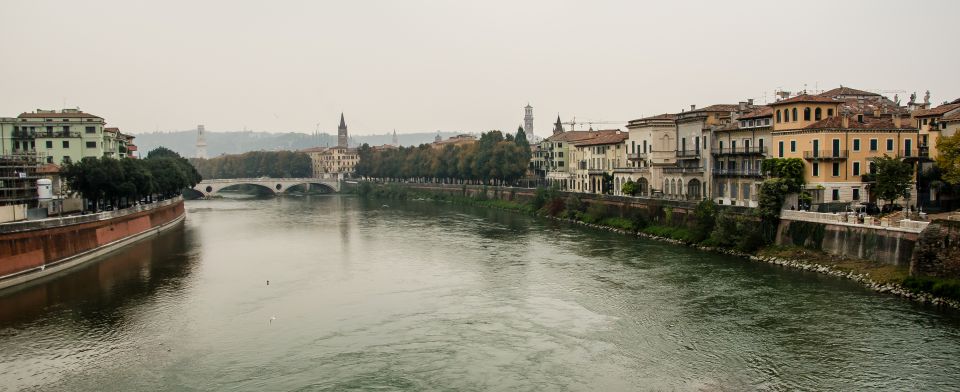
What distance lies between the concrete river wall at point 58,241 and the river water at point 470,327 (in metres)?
1.13

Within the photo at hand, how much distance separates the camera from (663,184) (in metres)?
56.9

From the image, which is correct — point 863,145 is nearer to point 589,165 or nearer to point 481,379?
point 481,379

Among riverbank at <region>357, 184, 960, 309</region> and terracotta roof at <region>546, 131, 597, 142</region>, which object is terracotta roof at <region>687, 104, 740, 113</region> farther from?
terracotta roof at <region>546, 131, 597, 142</region>

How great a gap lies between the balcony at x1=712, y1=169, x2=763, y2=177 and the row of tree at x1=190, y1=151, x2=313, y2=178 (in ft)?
392

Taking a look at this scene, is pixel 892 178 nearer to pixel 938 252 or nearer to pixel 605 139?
pixel 938 252

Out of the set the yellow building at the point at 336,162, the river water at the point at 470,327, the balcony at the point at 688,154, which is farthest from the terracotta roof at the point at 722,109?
the yellow building at the point at 336,162

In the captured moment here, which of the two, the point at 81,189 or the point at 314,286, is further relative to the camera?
the point at 81,189

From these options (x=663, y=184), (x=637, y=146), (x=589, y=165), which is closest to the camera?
(x=663, y=184)

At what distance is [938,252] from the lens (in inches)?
1115

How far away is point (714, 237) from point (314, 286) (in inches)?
894

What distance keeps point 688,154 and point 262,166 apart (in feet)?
402

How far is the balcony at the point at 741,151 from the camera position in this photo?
1789 inches

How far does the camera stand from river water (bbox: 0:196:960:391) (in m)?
21.5

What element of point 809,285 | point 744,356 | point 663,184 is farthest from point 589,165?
point 744,356
